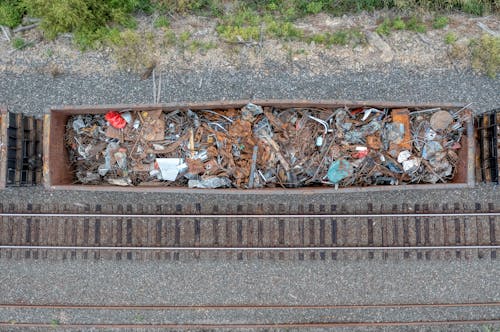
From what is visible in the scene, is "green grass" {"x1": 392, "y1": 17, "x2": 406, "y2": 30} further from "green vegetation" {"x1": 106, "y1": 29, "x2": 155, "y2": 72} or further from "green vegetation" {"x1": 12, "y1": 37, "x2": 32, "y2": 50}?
"green vegetation" {"x1": 12, "y1": 37, "x2": 32, "y2": 50}

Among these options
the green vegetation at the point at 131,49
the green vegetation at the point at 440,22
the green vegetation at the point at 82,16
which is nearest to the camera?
the green vegetation at the point at 82,16

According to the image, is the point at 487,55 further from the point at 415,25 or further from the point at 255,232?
the point at 255,232

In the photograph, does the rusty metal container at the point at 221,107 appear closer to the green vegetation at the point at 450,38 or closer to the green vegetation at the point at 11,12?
the green vegetation at the point at 450,38

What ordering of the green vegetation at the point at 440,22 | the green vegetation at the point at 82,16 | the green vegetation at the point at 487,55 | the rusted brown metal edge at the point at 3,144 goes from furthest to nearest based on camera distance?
the green vegetation at the point at 440,22
the green vegetation at the point at 487,55
the green vegetation at the point at 82,16
the rusted brown metal edge at the point at 3,144

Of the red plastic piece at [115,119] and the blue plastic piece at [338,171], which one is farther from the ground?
the red plastic piece at [115,119]

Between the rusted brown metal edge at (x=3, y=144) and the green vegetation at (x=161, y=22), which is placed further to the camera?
the green vegetation at (x=161, y=22)

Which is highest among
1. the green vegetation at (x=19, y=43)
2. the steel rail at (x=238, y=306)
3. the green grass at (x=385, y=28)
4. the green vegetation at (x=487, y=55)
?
the green grass at (x=385, y=28)

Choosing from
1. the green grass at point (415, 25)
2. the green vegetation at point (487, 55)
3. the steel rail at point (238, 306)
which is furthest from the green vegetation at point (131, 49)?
the green vegetation at point (487, 55)
